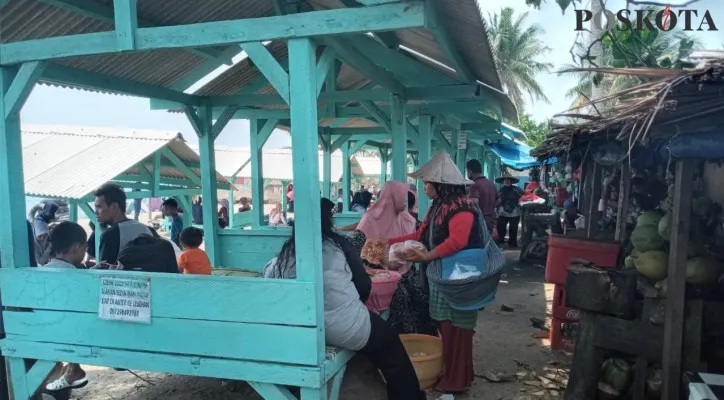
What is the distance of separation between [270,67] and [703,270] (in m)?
3.26

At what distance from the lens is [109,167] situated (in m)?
8.54

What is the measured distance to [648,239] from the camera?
13.3 ft

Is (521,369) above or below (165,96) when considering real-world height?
below

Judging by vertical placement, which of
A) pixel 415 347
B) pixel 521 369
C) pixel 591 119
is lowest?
pixel 521 369

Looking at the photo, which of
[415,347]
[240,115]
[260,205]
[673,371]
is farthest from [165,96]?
[673,371]

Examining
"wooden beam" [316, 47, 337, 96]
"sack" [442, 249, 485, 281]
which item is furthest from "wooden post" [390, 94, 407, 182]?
"wooden beam" [316, 47, 337, 96]

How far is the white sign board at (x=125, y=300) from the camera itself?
3439 millimetres

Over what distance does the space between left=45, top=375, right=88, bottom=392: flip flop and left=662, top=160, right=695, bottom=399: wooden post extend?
186 inches

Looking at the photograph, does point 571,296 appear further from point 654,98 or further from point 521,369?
point 654,98

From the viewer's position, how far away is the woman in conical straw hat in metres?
4.13

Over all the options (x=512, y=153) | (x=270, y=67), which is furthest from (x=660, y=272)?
(x=512, y=153)

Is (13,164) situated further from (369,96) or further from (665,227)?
(665,227)

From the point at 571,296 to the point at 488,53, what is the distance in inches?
91.2

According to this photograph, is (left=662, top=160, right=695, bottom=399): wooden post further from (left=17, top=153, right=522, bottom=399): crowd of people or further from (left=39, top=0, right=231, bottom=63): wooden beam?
(left=39, top=0, right=231, bottom=63): wooden beam
